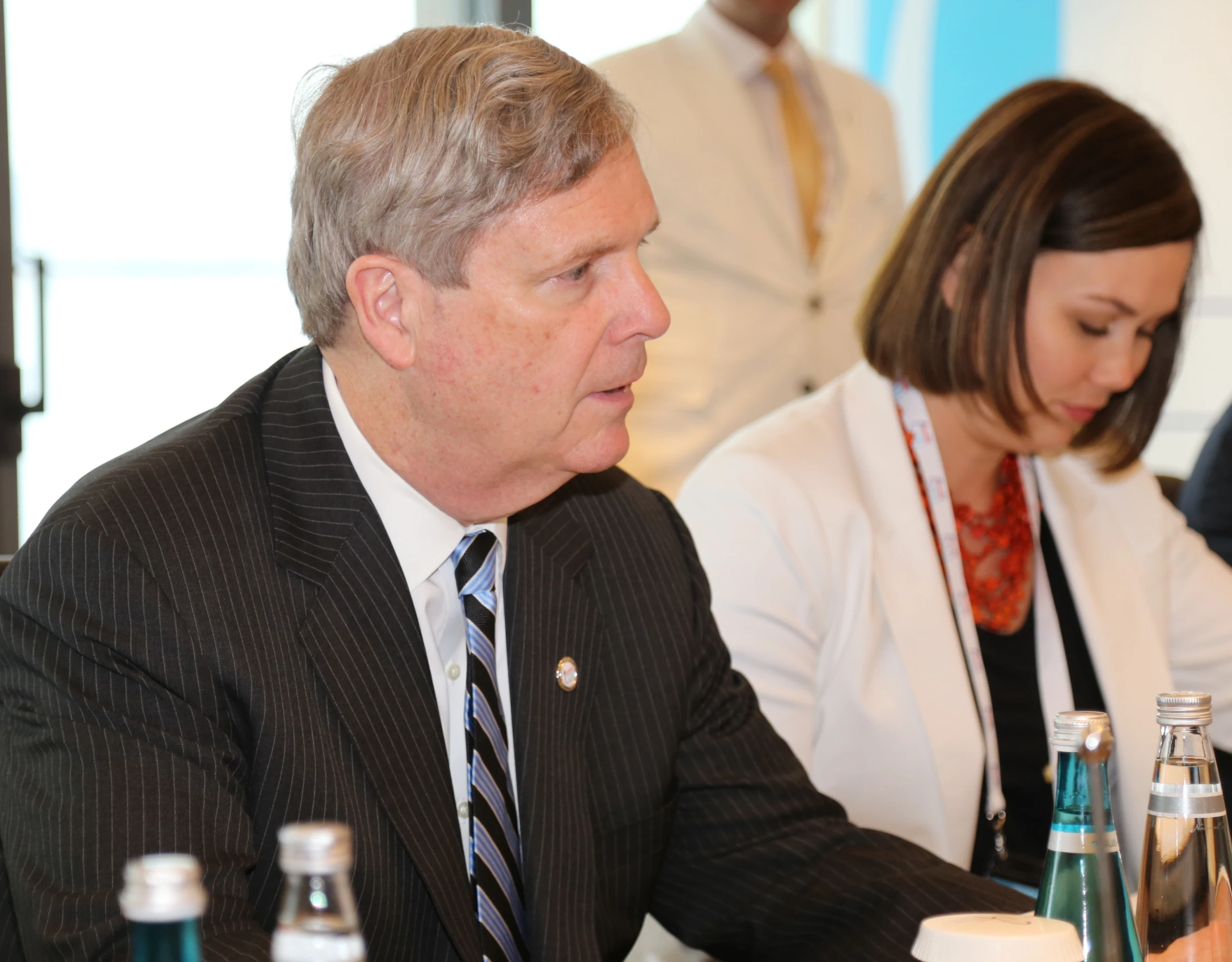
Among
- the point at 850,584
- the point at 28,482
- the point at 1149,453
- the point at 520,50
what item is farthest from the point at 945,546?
the point at 1149,453

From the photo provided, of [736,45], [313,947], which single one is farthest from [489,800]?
[736,45]

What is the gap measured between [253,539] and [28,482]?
6.80 feet

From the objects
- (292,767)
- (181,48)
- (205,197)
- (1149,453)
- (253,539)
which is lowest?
(1149,453)

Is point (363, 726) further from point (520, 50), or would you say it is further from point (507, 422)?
point (520, 50)

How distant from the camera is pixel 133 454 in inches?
47.4

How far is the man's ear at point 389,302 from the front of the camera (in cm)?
123

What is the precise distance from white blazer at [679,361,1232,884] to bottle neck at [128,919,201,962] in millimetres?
1235

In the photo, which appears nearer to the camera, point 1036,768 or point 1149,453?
A: point 1036,768

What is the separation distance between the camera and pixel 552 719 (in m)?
1.30

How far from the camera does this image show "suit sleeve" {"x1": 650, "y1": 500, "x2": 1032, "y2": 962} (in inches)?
47.8

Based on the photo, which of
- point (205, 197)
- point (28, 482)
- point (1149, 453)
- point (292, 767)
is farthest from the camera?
point (1149, 453)

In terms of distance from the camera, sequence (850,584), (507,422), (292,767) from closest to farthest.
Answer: (292,767), (507,422), (850,584)

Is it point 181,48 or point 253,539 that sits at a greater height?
point 181,48

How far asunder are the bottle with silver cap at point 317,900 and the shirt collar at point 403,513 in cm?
73
